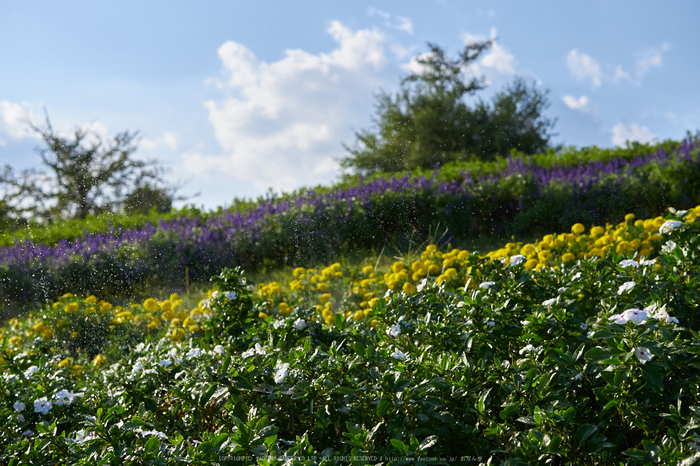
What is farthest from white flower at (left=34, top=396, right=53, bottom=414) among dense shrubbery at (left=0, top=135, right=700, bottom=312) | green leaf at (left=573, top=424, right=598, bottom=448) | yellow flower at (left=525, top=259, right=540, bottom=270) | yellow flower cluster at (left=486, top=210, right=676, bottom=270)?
dense shrubbery at (left=0, top=135, right=700, bottom=312)

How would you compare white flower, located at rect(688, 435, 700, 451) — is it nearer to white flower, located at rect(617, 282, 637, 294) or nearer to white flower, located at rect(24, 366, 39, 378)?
white flower, located at rect(617, 282, 637, 294)

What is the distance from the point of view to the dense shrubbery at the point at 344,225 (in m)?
6.40

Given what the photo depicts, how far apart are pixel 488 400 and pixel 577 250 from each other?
2.58m

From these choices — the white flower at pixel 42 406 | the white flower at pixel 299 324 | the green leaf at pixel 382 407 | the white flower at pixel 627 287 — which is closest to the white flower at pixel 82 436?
the white flower at pixel 42 406

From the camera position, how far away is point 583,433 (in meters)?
1.49

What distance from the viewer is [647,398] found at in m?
1.61

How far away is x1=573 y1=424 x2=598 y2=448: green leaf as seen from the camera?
1470mm

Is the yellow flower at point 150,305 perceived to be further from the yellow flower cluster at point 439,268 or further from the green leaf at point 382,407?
the green leaf at point 382,407

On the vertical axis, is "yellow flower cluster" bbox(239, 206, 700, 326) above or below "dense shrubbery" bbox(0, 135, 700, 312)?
below

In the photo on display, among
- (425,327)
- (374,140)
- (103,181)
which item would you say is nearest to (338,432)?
(425,327)

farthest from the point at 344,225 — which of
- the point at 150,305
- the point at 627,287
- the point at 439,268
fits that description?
the point at 627,287

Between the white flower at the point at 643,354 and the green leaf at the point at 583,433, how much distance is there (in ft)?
0.80

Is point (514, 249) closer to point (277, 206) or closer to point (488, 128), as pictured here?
point (277, 206)

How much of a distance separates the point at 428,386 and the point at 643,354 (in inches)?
25.6
